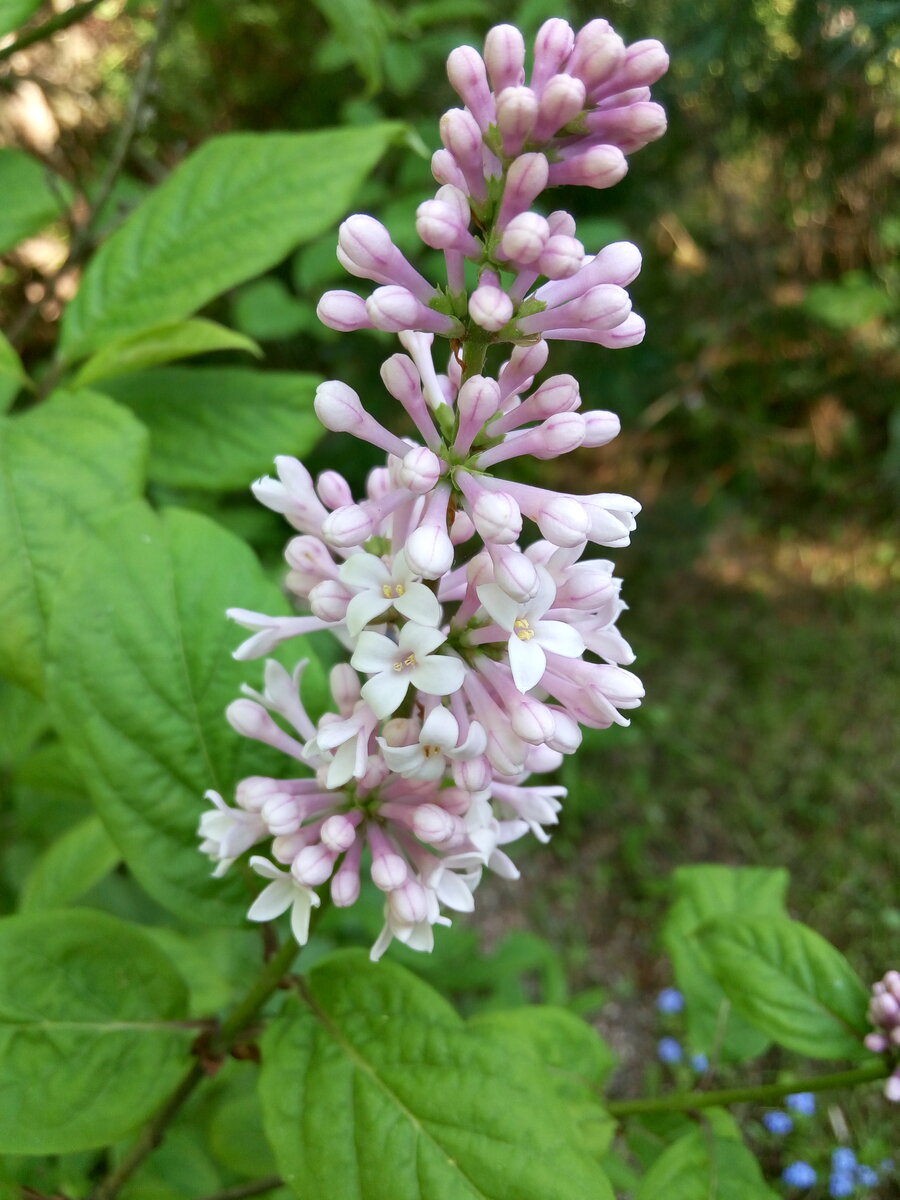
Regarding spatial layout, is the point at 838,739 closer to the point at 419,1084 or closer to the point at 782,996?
the point at 782,996

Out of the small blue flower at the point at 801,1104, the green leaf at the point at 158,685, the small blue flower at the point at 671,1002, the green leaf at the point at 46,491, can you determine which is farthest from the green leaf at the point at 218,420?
the small blue flower at the point at 671,1002

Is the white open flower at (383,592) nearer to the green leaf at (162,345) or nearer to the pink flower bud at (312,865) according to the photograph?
the pink flower bud at (312,865)

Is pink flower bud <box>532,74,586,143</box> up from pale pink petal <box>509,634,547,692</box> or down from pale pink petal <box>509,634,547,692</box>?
up

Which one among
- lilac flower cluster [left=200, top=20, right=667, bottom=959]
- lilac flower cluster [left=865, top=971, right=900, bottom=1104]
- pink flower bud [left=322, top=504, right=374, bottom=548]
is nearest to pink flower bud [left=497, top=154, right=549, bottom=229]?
lilac flower cluster [left=200, top=20, right=667, bottom=959]

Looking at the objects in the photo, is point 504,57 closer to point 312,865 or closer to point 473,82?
point 473,82

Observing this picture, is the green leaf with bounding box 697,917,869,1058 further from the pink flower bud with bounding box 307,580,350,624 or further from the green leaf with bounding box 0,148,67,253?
the green leaf with bounding box 0,148,67,253

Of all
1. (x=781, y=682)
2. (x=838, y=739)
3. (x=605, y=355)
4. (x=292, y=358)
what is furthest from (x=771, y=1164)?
(x=292, y=358)

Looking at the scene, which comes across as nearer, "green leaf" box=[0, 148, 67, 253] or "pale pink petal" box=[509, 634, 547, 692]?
"pale pink petal" box=[509, 634, 547, 692]

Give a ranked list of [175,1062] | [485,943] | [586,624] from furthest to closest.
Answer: [485,943], [175,1062], [586,624]
